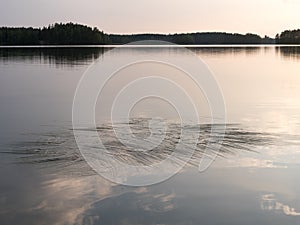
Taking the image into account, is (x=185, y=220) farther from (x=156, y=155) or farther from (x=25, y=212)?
(x=156, y=155)

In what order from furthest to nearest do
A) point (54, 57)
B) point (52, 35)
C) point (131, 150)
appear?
point (52, 35), point (54, 57), point (131, 150)

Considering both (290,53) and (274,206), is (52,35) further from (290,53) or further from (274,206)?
(274,206)

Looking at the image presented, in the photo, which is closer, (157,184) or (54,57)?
(157,184)

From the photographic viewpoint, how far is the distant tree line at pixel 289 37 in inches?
5187

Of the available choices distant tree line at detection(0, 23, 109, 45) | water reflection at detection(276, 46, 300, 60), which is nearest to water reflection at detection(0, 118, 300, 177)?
water reflection at detection(276, 46, 300, 60)

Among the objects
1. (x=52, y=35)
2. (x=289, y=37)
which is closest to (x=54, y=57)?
(x=52, y=35)

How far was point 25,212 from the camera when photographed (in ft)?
20.7

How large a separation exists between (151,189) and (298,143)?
3.96 meters

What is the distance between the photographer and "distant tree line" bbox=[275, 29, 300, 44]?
131750 millimetres

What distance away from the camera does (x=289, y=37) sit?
452 ft

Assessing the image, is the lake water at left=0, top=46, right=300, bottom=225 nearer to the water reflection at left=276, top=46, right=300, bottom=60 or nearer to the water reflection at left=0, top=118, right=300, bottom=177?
the water reflection at left=0, top=118, right=300, bottom=177

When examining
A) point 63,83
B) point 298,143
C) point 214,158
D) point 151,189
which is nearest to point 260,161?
point 214,158

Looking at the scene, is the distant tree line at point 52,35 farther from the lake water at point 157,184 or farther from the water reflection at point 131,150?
the water reflection at point 131,150

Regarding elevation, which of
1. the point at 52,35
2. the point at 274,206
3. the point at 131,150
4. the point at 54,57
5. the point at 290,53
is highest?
the point at 52,35
